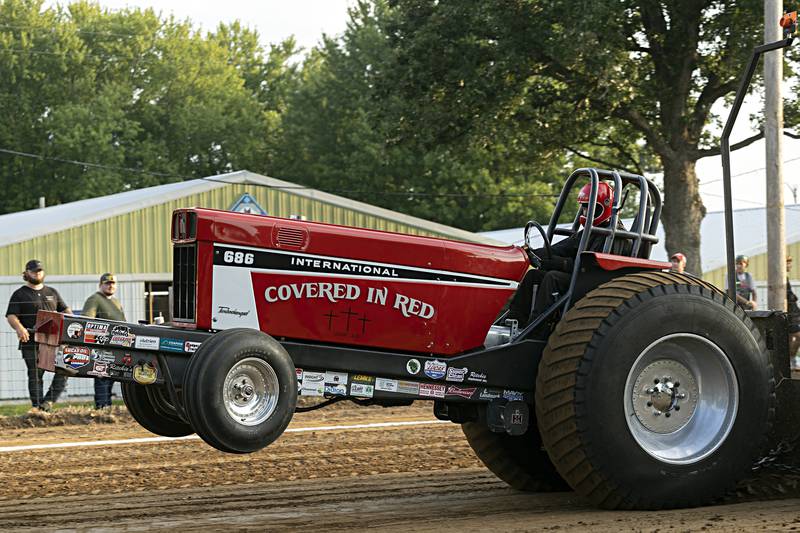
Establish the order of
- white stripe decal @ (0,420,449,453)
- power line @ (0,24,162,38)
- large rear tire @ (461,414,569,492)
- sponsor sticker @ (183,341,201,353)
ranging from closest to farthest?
sponsor sticker @ (183,341,201,353) → large rear tire @ (461,414,569,492) → white stripe decal @ (0,420,449,453) → power line @ (0,24,162,38)

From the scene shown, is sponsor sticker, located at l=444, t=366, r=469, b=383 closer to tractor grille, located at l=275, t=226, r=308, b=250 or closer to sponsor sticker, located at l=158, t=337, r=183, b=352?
tractor grille, located at l=275, t=226, r=308, b=250

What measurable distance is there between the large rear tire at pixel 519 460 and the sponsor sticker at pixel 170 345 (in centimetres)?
240

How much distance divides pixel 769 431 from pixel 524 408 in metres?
1.51

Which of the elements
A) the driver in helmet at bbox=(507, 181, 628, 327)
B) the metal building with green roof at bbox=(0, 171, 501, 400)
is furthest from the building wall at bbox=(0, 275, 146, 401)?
the driver in helmet at bbox=(507, 181, 628, 327)

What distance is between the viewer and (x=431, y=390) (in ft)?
22.1

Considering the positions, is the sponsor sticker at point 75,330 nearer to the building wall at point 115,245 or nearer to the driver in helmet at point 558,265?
the driver in helmet at point 558,265

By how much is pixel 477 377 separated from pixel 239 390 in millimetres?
1521

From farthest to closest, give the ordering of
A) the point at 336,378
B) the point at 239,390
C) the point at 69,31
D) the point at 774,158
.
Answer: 1. the point at 69,31
2. the point at 774,158
3. the point at 336,378
4. the point at 239,390

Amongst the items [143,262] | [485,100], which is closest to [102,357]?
[143,262]

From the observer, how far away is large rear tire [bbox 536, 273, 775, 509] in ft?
21.2

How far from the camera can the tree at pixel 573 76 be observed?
20.9 m

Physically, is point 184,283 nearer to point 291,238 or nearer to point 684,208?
point 291,238

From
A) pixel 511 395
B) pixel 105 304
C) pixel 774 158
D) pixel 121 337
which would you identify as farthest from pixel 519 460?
pixel 774 158

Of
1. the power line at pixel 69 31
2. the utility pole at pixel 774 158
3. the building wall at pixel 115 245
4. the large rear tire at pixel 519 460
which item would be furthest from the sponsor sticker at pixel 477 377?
the power line at pixel 69 31
